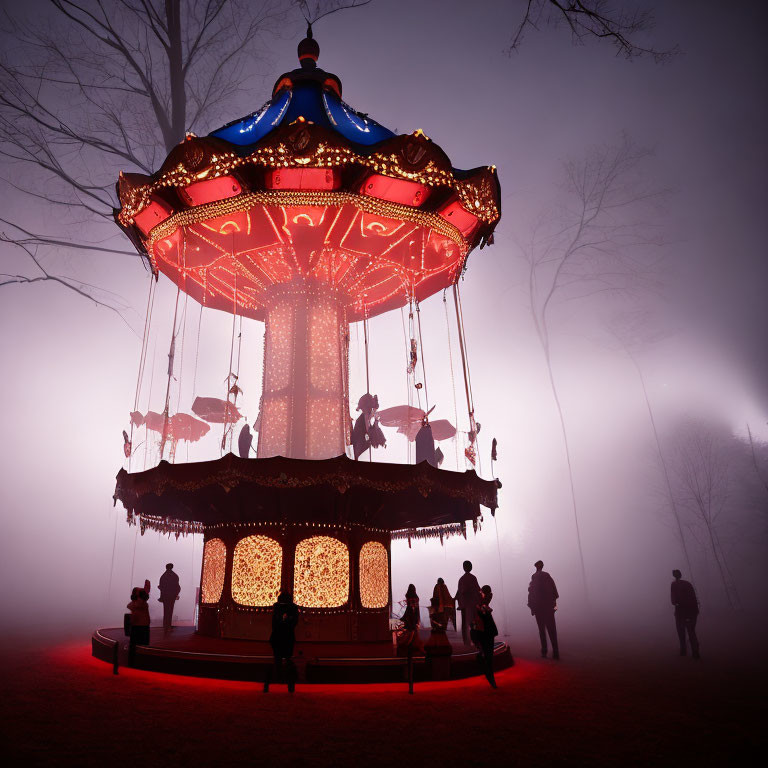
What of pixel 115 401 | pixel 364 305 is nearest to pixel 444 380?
pixel 115 401

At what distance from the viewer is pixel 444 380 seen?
40188 millimetres

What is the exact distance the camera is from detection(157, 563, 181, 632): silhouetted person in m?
12.9

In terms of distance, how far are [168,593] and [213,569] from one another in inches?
111

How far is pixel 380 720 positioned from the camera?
5758mm

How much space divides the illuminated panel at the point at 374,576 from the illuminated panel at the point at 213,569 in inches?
112

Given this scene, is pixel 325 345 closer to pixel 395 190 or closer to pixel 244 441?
pixel 244 441

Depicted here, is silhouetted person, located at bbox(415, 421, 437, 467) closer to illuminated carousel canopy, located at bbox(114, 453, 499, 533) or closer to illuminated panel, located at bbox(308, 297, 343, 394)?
illuminated carousel canopy, located at bbox(114, 453, 499, 533)

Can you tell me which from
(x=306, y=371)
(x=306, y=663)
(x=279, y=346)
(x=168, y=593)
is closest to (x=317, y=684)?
(x=306, y=663)

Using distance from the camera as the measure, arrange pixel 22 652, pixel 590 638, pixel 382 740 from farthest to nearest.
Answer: pixel 590 638, pixel 22 652, pixel 382 740

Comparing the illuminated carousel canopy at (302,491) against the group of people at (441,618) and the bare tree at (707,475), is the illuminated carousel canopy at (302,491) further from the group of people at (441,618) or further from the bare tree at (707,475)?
the bare tree at (707,475)

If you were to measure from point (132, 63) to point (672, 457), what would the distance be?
35.6 meters

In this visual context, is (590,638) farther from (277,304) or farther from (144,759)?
(144,759)

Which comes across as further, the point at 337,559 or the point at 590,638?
the point at 590,638

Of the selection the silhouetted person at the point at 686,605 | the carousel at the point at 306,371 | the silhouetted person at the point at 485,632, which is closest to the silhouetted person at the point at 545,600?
the carousel at the point at 306,371
